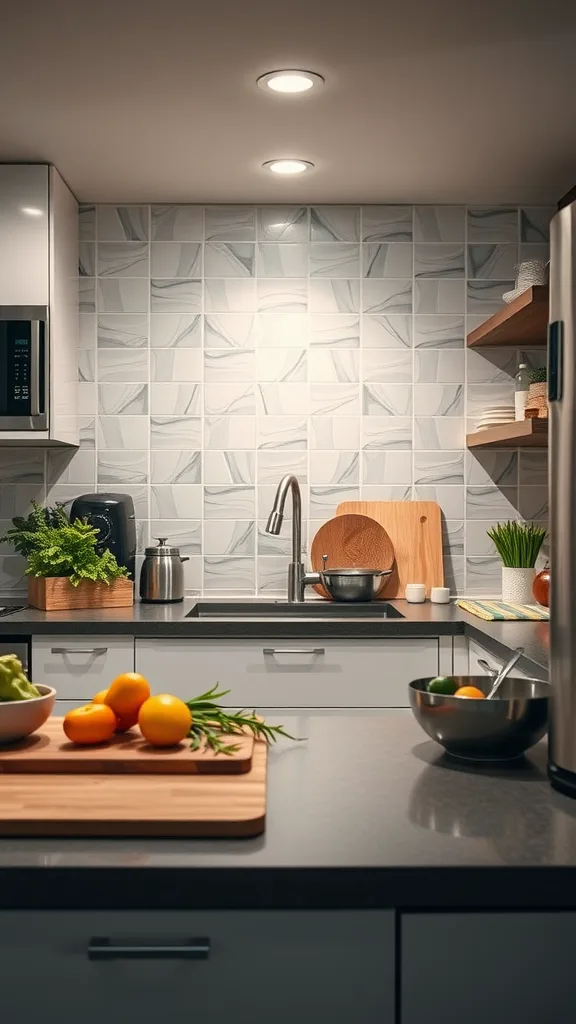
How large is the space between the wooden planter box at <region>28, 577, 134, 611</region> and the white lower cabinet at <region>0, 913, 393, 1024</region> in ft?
7.62

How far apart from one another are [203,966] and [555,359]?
2.70 ft

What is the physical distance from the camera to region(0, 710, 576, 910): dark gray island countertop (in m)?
1.03

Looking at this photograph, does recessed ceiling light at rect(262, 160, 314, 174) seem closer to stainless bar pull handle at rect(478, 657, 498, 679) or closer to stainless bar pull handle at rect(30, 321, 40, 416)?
stainless bar pull handle at rect(30, 321, 40, 416)

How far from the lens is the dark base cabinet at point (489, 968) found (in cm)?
104

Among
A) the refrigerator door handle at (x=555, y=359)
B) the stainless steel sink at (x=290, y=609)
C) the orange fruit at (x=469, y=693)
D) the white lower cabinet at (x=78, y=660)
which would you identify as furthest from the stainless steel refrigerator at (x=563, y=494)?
the stainless steel sink at (x=290, y=609)

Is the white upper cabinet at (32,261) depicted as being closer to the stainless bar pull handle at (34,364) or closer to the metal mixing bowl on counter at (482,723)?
the stainless bar pull handle at (34,364)

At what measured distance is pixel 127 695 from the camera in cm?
149

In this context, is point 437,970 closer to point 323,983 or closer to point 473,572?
point 323,983

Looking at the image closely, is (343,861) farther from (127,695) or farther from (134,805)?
(127,695)

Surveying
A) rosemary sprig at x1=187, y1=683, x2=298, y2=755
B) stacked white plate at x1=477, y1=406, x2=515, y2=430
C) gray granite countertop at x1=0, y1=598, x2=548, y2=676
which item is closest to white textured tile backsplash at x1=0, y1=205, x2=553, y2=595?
stacked white plate at x1=477, y1=406, x2=515, y2=430

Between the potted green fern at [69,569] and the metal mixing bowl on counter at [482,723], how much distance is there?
2.00m

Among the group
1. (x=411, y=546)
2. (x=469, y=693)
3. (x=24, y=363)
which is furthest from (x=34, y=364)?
(x=469, y=693)

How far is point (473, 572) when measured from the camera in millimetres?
3809

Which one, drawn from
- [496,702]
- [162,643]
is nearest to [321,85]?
[162,643]
